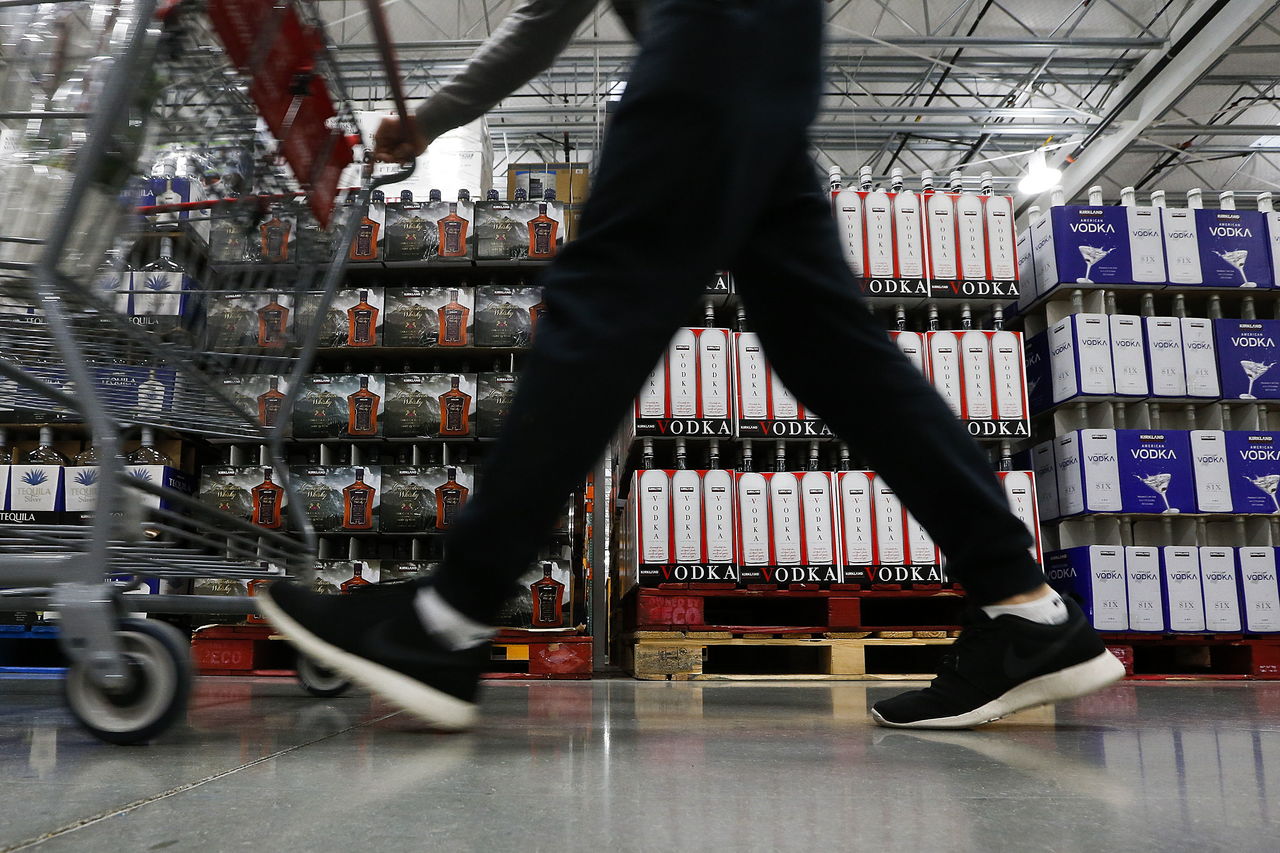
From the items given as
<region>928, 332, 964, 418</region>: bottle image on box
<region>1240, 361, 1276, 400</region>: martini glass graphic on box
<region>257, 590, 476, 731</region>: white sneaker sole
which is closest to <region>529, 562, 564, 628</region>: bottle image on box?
<region>928, 332, 964, 418</region>: bottle image on box

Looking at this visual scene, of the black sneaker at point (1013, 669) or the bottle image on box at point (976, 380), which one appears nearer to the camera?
the black sneaker at point (1013, 669)

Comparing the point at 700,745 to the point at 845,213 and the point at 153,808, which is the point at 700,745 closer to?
the point at 153,808

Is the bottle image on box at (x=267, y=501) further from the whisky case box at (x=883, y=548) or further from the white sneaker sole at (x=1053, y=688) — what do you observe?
the white sneaker sole at (x=1053, y=688)

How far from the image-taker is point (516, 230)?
4.14 m

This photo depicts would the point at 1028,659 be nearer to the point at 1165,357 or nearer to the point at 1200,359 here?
the point at 1165,357

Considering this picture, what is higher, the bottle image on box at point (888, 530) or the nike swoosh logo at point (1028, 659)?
the bottle image on box at point (888, 530)

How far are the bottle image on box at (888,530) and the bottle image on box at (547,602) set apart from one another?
132 cm

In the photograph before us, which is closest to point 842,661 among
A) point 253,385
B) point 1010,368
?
point 1010,368

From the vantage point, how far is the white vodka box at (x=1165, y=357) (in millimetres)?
4387

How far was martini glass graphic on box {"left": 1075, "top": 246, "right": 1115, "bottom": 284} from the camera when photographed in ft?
14.7

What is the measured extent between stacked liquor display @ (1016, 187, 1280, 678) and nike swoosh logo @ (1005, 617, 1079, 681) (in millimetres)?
3055

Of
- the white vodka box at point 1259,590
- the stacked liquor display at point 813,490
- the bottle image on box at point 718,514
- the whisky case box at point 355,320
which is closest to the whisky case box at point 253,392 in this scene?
the whisky case box at point 355,320

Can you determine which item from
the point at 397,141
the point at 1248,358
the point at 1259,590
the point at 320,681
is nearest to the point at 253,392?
the point at 320,681

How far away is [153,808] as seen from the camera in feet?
2.70
